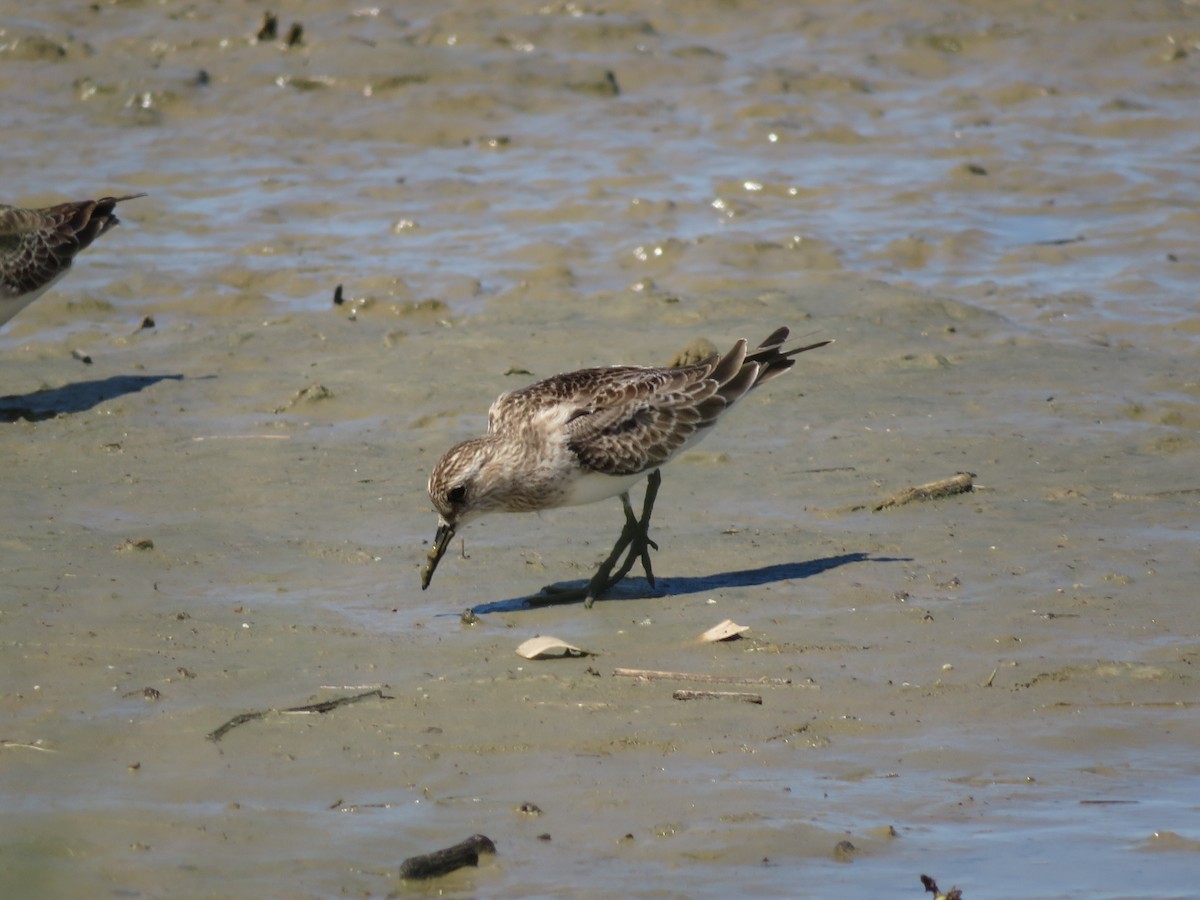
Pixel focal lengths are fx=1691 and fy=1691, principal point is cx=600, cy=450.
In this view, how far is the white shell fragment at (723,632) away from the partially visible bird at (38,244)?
7014mm

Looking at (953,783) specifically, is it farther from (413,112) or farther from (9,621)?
(413,112)

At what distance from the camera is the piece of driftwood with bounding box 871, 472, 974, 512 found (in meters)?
9.38

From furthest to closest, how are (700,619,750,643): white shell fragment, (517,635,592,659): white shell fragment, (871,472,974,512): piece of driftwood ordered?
(871,472,974,512): piece of driftwood → (700,619,750,643): white shell fragment → (517,635,592,659): white shell fragment

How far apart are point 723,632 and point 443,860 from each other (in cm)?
231

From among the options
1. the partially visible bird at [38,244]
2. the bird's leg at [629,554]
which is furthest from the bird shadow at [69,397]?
the bird's leg at [629,554]

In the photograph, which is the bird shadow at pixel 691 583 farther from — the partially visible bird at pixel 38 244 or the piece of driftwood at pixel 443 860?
the partially visible bird at pixel 38 244

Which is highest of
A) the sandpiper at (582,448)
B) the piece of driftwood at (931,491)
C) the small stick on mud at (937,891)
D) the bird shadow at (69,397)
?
the sandpiper at (582,448)

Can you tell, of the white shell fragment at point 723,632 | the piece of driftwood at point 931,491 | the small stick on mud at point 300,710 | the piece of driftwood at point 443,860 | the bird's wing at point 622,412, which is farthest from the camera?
the piece of driftwood at point 931,491

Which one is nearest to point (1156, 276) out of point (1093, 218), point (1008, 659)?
point (1093, 218)

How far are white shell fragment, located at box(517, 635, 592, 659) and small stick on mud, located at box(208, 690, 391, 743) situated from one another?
720 mm

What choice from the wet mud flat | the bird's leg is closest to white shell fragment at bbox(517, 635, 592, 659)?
the wet mud flat

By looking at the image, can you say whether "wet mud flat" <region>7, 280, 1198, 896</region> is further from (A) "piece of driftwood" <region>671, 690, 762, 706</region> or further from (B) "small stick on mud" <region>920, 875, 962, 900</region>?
(B) "small stick on mud" <region>920, 875, 962, 900</region>

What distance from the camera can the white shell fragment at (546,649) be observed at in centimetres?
743

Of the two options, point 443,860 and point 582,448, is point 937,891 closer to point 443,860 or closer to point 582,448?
point 443,860
